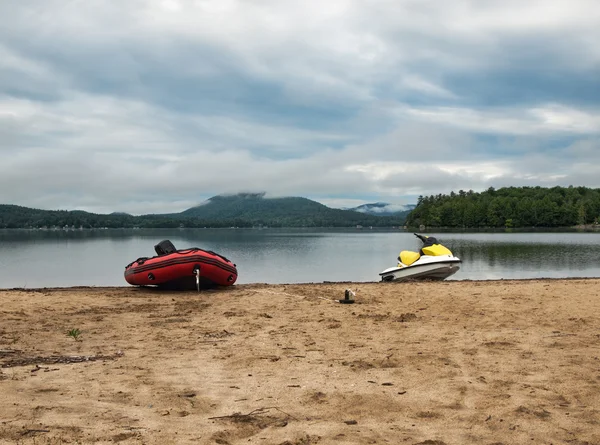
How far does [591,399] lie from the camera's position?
4.90 m

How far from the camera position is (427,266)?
62.3 feet

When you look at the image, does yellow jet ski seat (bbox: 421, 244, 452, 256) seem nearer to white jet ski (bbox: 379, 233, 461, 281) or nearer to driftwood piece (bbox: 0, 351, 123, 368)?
white jet ski (bbox: 379, 233, 461, 281)

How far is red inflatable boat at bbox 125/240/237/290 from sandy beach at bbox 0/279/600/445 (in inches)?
148

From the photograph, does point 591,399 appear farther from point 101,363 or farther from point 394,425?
point 101,363

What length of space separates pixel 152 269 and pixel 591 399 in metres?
13.2

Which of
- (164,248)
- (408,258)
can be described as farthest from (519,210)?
(164,248)

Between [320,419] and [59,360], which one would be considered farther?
[59,360]

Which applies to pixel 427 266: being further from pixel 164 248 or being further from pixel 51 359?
pixel 51 359

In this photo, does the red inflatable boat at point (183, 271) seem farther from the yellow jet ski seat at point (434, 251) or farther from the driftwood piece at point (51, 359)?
the driftwood piece at point (51, 359)

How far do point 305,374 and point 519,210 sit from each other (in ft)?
539

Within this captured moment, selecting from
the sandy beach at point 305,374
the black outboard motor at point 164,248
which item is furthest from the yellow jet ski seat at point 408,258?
the black outboard motor at point 164,248

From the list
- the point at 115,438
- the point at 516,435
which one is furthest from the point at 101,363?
the point at 516,435

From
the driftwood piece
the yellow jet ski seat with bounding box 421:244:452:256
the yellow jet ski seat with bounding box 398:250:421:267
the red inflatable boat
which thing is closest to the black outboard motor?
the red inflatable boat

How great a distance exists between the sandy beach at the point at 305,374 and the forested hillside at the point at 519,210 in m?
156
